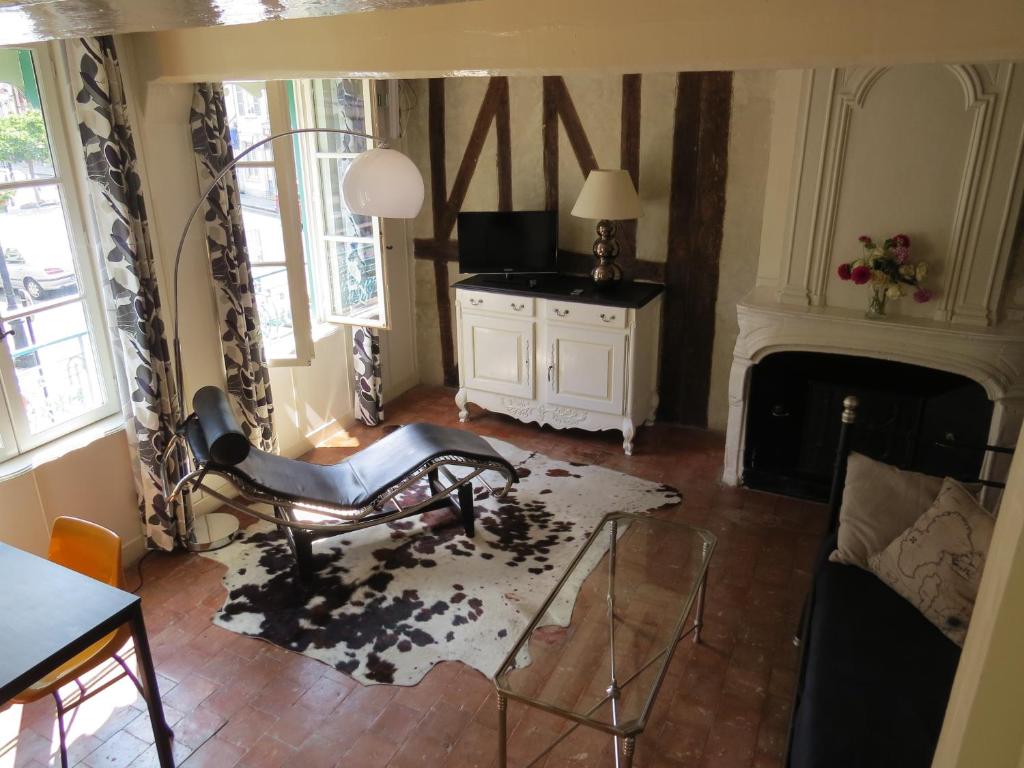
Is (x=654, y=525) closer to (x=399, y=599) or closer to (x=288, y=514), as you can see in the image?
(x=399, y=599)

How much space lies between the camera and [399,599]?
3293 millimetres

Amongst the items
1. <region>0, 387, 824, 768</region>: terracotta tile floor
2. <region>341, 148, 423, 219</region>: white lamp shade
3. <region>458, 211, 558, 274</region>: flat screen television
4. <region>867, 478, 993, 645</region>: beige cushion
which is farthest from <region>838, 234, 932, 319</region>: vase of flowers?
<region>341, 148, 423, 219</region>: white lamp shade

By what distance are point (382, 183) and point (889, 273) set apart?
2437 millimetres

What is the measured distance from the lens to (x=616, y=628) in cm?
282

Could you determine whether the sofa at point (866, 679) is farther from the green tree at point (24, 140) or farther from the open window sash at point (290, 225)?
the green tree at point (24, 140)

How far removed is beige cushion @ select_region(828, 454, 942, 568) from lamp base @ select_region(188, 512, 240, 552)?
9.05ft

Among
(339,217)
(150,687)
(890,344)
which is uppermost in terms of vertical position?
(339,217)

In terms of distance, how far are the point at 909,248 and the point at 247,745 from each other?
11.6ft

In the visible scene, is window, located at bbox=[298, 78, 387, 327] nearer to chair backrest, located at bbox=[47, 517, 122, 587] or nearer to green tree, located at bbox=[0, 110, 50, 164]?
green tree, located at bbox=[0, 110, 50, 164]

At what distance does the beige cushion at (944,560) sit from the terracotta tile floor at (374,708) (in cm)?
60

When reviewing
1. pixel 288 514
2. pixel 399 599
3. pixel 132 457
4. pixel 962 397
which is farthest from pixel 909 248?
pixel 132 457

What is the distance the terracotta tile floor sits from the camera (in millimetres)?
2543

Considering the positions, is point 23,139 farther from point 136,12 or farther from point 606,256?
point 606,256

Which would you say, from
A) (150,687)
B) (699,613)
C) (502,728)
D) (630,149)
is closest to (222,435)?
(150,687)
